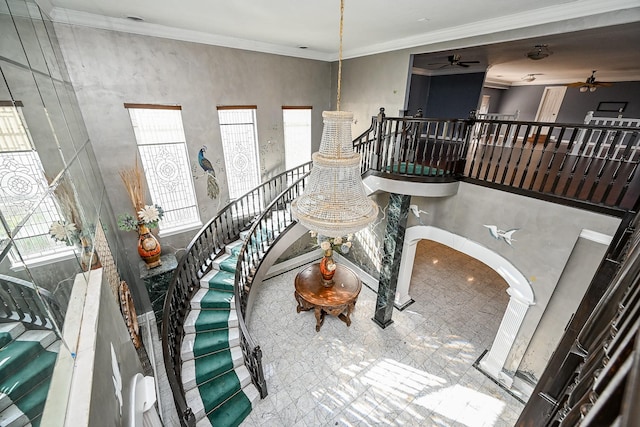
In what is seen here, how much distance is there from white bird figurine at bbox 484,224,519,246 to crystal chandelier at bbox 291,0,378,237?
2377mm

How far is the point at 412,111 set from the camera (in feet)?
29.5

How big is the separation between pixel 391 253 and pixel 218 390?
135 inches

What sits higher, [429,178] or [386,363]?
[429,178]

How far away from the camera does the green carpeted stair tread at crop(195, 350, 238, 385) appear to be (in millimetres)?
3687

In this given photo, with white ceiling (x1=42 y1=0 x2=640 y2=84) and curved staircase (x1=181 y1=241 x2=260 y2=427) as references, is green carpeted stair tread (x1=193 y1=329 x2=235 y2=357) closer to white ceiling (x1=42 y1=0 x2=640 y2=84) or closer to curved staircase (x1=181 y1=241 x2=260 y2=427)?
curved staircase (x1=181 y1=241 x2=260 y2=427)

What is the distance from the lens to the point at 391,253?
15.5ft

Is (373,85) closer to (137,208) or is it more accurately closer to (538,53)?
(538,53)

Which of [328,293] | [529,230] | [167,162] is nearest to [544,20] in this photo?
[529,230]

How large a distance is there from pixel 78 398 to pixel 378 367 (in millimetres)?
4170

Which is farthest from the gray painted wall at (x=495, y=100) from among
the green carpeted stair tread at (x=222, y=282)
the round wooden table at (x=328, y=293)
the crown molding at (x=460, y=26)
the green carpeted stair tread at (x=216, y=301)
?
the green carpeted stair tread at (x=216, y=301)

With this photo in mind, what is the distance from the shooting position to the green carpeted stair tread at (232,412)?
343 centimetres

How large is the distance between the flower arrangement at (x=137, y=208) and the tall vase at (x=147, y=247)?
11cm

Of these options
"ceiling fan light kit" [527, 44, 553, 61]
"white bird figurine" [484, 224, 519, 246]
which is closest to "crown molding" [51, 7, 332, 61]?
"ceiling fan light kit" [527, 44, 553, 61]

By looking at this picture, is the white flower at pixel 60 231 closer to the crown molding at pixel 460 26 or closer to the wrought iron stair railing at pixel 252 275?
the wrought iron stair railing at pixel 252 275
